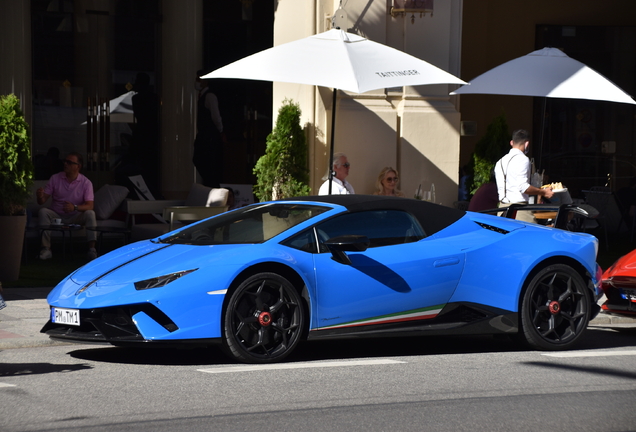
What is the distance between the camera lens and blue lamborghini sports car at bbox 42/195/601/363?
664 cm

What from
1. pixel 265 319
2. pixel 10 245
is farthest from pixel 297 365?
pixel 10 245

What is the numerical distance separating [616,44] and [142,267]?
16.0 m

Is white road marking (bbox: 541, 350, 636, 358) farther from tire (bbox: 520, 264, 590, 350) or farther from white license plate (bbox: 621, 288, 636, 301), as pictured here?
white license plate (bbox: 621, 288, 636, 301)

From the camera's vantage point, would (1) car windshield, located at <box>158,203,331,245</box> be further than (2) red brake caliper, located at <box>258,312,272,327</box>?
Yes

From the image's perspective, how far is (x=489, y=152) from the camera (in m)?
14.3

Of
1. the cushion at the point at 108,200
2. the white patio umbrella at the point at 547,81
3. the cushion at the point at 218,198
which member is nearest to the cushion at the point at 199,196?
the cushion at the point at 218,198

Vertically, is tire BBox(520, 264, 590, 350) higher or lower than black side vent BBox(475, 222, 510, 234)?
lower

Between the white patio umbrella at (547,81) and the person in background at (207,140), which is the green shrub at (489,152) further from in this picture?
the person in background at (207,140)

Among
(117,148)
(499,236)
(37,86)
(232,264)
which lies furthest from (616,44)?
(232,264)

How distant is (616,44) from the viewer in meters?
20.4

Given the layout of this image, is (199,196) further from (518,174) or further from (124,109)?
(124,109)

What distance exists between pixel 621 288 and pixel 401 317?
9.13 ft

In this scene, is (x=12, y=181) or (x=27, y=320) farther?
(x=12, y=181)

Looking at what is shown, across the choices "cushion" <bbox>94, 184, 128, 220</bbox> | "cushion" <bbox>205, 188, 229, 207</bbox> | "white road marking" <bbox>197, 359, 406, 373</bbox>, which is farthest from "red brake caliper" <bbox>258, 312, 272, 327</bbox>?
"cushion" <bbox>94, 184, 128, 220</bbox>
